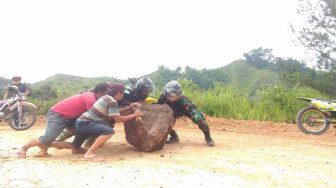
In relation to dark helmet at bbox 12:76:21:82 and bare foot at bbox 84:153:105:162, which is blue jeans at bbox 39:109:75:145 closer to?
bare foot at bbox 84:153:105:162

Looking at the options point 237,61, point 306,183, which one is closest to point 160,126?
point 306,183

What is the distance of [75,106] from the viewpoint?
485 cm

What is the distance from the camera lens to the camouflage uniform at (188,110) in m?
5.77

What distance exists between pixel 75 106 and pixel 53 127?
0.44m

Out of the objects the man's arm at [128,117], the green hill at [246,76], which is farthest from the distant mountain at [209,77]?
the man's arm at [128,117]

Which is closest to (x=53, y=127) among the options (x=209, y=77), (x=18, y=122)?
(x=18, y=122)

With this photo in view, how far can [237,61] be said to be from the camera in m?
45.2

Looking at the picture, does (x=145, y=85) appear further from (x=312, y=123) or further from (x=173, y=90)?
(x=312, y=123)

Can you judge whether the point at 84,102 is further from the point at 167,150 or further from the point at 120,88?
the point at 167,150

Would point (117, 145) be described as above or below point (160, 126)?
below

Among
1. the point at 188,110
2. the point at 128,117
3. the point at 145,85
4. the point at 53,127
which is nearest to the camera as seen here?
the point at 53,127

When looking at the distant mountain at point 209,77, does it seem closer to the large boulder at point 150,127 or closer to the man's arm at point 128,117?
the large boulder at point 150,127

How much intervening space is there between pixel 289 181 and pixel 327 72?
1206 centimetres

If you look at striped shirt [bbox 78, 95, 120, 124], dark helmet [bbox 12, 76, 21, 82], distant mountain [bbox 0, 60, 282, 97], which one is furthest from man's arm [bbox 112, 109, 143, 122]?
distant mountain [bbox 0, 60, 282, 97]
